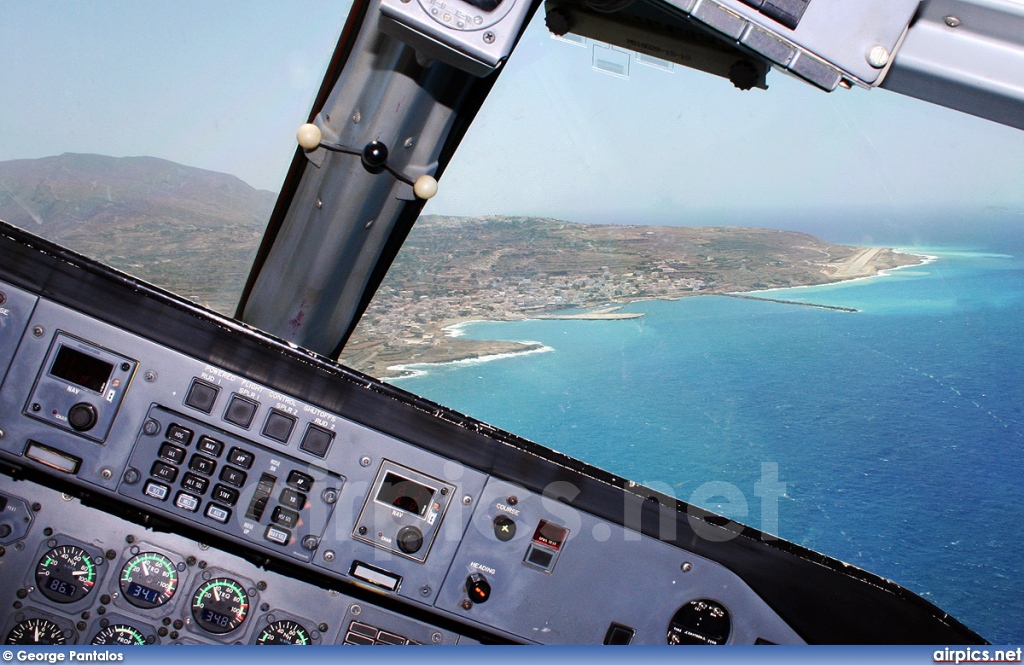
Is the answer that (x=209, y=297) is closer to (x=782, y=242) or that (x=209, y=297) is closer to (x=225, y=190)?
(x=225, y=190)

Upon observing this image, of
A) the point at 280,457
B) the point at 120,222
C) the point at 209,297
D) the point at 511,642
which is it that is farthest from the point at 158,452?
the point at 511,642

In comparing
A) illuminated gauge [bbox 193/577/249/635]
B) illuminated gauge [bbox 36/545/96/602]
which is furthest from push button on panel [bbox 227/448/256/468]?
illuminated gauge [bbox 36/545/96/602]

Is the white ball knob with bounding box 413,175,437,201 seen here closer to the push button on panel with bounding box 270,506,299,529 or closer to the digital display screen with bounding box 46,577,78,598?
the push button on panel with bounding box 270,506,299,529

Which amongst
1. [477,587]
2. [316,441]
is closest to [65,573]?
[316,441]

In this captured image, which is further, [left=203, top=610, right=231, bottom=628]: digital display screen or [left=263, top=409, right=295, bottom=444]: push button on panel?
[left=203, top=610, right=231, bottom=628]: digital display screen

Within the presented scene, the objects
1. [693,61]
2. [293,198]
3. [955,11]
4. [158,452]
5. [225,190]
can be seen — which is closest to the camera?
[955,11]

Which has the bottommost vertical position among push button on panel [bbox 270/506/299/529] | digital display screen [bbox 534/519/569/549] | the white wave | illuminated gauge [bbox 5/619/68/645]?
illuminated gauge [bbox 5/619/68/645]

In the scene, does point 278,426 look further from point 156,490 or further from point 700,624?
point 700,624

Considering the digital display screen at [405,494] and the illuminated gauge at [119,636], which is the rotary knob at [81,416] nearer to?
the illuminated gauge at [119,636]
